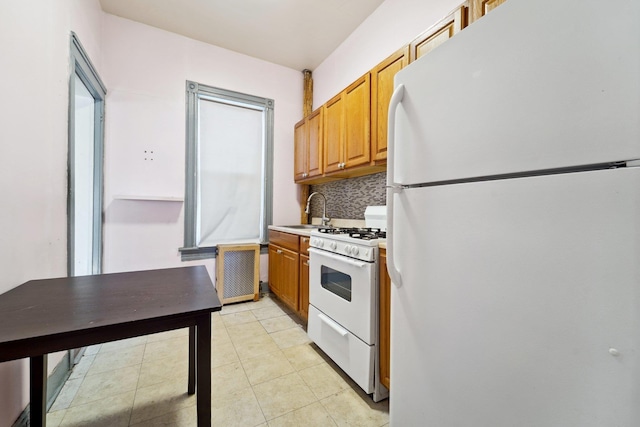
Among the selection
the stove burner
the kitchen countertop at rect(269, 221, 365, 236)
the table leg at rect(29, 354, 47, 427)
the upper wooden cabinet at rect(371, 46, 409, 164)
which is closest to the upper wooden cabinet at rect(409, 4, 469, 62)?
the upper wooden cabinet at rect(371, 46, 409, 164)

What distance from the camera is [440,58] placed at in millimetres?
893

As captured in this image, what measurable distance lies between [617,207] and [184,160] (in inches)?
125

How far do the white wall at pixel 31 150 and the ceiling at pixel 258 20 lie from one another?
1018 mm

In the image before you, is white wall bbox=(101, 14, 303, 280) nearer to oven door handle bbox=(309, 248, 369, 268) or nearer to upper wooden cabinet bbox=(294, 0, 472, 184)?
upper wooden cabinet bbox=(294, 0, 472, 184)

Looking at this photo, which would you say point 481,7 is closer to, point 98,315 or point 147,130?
point 98,315

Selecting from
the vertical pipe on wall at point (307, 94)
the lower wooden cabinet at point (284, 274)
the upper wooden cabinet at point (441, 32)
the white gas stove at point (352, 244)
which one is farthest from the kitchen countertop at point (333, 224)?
the vertical pipe on wall at point (307, 94)

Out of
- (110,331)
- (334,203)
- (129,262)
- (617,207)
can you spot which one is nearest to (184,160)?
(129,262)

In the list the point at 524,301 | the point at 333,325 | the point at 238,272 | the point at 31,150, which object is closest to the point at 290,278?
the point at 238,272

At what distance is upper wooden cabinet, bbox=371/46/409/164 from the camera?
185 centimetres

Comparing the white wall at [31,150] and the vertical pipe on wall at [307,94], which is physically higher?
the vertical pipe on wall at [307,94]

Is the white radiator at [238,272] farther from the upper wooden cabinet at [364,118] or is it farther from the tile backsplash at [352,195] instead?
the upper wooden cabinet at [364,118]

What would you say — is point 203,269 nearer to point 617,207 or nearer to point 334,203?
point 617,207

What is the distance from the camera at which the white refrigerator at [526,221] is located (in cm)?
53

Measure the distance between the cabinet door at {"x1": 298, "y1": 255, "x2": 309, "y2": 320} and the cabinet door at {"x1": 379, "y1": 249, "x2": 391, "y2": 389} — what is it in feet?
3.08
